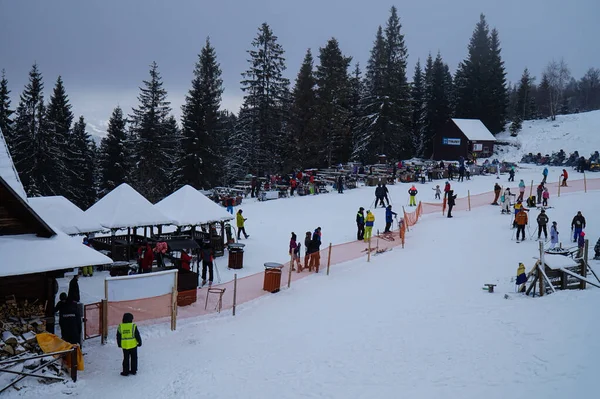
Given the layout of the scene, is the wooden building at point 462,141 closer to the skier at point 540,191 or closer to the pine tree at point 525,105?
the pine tree at point 525,105

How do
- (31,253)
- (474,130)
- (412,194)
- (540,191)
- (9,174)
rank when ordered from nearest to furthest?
1. (31,253)
2. (9,174)
3. (540,191)
4. (412,194)
5. (474,130)

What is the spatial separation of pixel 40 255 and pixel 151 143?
3648cm

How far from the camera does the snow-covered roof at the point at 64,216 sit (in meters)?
17.5

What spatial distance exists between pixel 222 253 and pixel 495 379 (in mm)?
13836

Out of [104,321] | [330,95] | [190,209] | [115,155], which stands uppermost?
[330,95]

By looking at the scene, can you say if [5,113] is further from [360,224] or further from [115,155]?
[360,224]

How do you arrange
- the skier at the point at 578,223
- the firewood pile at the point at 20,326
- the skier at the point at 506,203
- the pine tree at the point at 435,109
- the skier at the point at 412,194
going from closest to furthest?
the firewood pile at the point at 20,326
the skier at the point at 578,223
the skier at the point at 506,203
the skier at the point at 412,194
the pine tree at the point at 435,109

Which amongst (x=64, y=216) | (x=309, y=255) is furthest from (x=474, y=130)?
(x=64, y=216)

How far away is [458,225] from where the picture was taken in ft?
86.0

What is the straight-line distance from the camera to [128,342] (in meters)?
9.87

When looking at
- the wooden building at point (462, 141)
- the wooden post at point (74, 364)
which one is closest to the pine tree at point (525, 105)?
the wooden building at point (462, 141)

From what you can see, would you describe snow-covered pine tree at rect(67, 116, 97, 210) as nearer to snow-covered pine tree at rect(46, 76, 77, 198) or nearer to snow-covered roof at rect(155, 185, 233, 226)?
snow-covered pine tree at rect(46, 76, 77, 198)

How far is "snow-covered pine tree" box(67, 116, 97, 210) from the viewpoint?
4878 cm

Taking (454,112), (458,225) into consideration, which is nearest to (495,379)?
(458,225)
